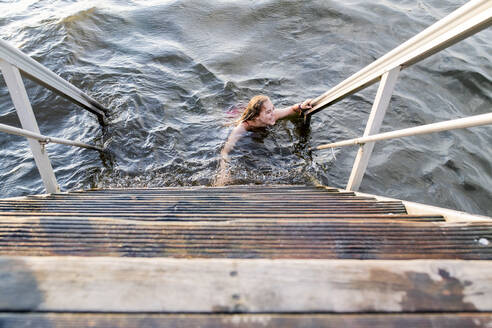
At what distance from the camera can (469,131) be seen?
19.4ft

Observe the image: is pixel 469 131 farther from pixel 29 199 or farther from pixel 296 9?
pixel 29 199

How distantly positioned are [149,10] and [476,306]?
10.7m

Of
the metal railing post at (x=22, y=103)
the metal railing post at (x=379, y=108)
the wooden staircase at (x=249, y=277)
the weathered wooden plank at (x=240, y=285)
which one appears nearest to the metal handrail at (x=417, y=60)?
the metal railing post at (x=379, y=108)

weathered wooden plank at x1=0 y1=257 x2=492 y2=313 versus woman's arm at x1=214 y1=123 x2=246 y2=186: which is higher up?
weathered wooden plank at x1=0 y1=257 x2=492 y2=313

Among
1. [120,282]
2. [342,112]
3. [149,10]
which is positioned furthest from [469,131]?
[149,10]

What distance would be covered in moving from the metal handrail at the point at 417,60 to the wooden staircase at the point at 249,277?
1.91 feet

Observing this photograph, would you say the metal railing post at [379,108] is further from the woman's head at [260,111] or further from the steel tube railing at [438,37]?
the woman's head at [260,111]

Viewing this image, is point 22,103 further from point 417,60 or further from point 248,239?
point 417,60

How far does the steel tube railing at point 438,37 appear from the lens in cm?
175

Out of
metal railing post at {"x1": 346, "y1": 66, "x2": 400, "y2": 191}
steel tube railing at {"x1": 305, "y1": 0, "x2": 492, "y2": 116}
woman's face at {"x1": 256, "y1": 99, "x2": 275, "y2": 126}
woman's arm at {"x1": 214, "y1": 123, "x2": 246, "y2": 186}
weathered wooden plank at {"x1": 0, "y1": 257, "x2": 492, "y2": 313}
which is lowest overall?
woman's arm at {"x1": 214, "y1": 123, "x2": 246, "y2": 186}

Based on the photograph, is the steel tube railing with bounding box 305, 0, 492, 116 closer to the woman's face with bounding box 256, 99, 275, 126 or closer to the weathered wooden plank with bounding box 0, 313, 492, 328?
the weathered wooden plank with bounding box 0, 313, 492, 328

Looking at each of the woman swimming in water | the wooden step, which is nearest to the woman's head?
the woman swimming in water

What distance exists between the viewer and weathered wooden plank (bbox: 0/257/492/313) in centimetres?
108

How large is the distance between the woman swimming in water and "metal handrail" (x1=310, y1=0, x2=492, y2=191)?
6.58 ft
